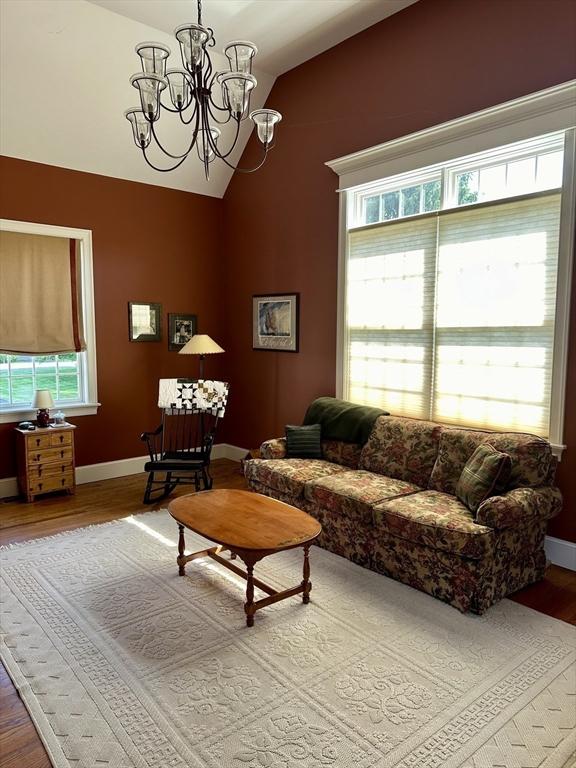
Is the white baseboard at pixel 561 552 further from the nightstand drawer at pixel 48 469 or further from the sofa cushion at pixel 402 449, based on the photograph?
the nightstand drawer at pixel 48 469

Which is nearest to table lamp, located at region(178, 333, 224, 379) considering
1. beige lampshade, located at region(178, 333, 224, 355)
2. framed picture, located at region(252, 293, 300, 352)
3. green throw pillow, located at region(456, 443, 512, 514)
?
beige lampshade, located at region(178, 333, 224, 355)

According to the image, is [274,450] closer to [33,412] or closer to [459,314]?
[459,314]

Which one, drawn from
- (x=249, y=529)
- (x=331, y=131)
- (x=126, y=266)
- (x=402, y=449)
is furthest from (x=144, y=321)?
(x=249, y=529)

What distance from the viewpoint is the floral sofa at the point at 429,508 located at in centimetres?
286

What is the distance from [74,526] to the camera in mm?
4188

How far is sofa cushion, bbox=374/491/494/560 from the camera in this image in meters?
2.77

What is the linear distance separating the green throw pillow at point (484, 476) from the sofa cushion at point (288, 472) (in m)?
1.14

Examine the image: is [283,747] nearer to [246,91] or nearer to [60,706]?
[60,706]

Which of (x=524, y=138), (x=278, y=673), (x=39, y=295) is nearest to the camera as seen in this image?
(x=278, y=673)

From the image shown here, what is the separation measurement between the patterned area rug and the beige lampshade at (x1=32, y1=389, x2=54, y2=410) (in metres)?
1.83

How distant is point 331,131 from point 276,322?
75.8 inches

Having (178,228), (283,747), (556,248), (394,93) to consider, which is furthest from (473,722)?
(178,228)

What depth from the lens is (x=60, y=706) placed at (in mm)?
2180

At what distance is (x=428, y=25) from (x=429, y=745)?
4616mm
